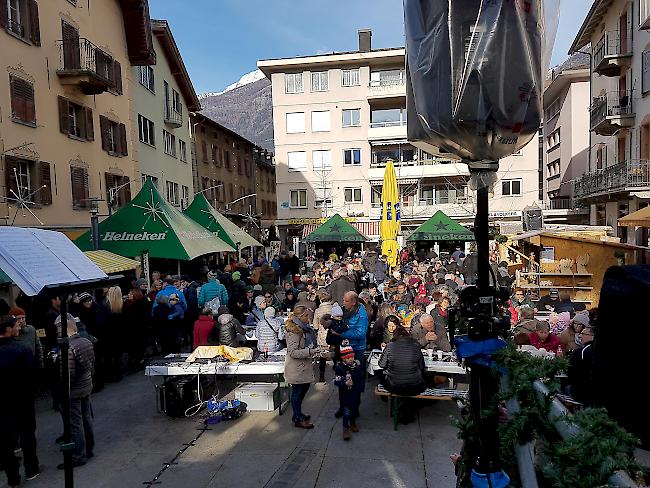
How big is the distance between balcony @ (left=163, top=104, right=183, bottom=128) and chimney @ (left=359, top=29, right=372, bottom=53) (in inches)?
766

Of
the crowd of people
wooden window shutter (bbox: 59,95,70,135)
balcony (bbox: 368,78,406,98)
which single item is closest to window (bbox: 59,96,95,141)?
wooden window shutter (bbox: 59,95,70,135)

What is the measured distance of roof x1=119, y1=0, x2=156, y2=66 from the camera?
21484mm

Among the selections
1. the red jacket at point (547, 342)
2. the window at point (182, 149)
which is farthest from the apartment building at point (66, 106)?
the red jacket at point (547, 342)

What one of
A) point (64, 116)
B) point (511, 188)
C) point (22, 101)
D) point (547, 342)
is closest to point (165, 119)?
point (64, 116)

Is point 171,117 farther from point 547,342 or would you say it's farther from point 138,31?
point 547,342

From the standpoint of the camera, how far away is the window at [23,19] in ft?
46.7

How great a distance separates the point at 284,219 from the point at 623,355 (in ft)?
124

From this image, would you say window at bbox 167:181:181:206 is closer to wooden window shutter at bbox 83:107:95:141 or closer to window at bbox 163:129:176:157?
window at bbox 163:129:176:157

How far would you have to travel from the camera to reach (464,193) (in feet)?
118

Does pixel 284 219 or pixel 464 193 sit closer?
pixel 464 193

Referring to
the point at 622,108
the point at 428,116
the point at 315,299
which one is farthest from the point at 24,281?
the point at 622,108

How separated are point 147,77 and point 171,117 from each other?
2683mm

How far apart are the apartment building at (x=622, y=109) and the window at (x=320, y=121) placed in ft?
60.3

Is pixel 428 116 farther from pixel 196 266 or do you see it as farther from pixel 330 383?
pixel 196 266
